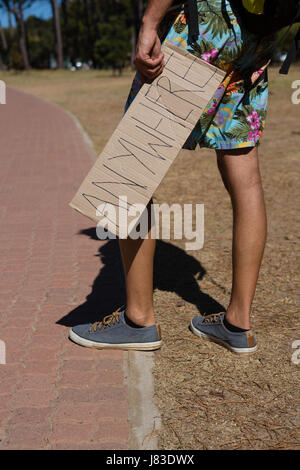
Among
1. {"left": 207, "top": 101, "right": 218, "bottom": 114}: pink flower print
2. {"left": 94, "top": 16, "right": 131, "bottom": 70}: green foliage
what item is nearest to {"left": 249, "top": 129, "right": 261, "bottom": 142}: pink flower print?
{"left": 207, "top": 101, "right": 218, "bottom": 114}: pink flower print

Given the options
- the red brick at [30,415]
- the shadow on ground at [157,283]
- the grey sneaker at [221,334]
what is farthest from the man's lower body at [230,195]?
the red brick at [30,415]

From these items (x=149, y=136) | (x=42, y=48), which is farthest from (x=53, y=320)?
(x=42, y=48)

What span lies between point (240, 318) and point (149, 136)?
3.28 ft

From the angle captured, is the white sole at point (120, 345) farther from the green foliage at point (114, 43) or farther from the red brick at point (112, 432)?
the green foliage at point (114, 43)

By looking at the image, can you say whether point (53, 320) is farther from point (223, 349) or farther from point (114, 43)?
Answer: point (114, 43)

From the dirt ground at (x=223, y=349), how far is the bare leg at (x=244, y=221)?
10.0 inches

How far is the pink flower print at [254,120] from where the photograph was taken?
224cm

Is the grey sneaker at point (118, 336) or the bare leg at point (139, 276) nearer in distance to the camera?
the bare leg at point (139, 276)

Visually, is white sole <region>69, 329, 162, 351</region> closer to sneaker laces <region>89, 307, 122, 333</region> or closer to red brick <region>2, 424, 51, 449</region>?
sneaker laces <region>89, 307, 122, 333</region>

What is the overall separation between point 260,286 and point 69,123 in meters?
9.14

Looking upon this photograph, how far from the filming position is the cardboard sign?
204 centimetres

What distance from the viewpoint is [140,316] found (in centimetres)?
254

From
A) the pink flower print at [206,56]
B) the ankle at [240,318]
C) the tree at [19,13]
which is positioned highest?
the pink flower print at [206,56]
